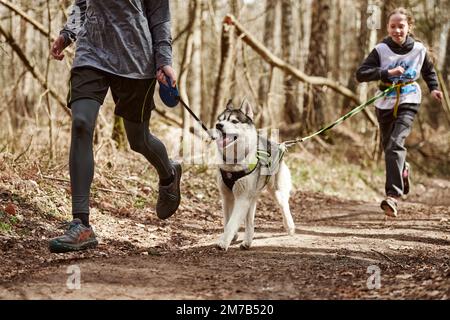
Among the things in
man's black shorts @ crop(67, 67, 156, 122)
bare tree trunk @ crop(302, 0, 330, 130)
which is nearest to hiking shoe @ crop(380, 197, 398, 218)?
man's black shorts @ crop(67, 67, 156, 122)

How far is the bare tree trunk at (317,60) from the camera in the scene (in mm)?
11633

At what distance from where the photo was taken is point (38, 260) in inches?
161

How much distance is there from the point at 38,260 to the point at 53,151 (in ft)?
9.52

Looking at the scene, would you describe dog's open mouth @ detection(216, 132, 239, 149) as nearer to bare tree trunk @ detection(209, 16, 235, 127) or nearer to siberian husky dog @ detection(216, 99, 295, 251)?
siberian husky dog @ detection(216, 99, 295, 251)

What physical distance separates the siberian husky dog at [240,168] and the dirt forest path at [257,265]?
214 millimetres

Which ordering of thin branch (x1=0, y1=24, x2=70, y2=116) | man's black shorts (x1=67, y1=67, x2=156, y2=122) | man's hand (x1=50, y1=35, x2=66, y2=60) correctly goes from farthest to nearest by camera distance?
thin branch (x1=0, y1=24, x2=70, y2=116) < man's hand (x1=50, y1=35, x2=66, y2=60) < man's black shorts (x1=67, y1=67, x2=156, y2=122)

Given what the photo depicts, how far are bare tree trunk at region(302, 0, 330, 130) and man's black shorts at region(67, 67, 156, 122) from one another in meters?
7.29

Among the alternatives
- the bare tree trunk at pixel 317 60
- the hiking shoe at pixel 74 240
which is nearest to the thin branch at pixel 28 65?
the hiking shoe at pixel 74 240

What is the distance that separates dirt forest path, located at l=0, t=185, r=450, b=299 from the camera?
3086 mm

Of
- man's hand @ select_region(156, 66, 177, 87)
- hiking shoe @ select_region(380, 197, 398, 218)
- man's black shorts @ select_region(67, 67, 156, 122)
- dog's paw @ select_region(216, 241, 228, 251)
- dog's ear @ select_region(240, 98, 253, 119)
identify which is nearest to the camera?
man's black shorts @ select_region(67, 67, 156, 122)

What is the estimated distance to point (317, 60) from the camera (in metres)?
12.2

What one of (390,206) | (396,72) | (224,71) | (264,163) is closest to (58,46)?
(264,163)

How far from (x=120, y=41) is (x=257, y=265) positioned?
5.81ft

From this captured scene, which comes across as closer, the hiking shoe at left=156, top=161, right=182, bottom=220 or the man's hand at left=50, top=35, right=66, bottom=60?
the man's hand at left=50, top=35, right=66, bottom=60
